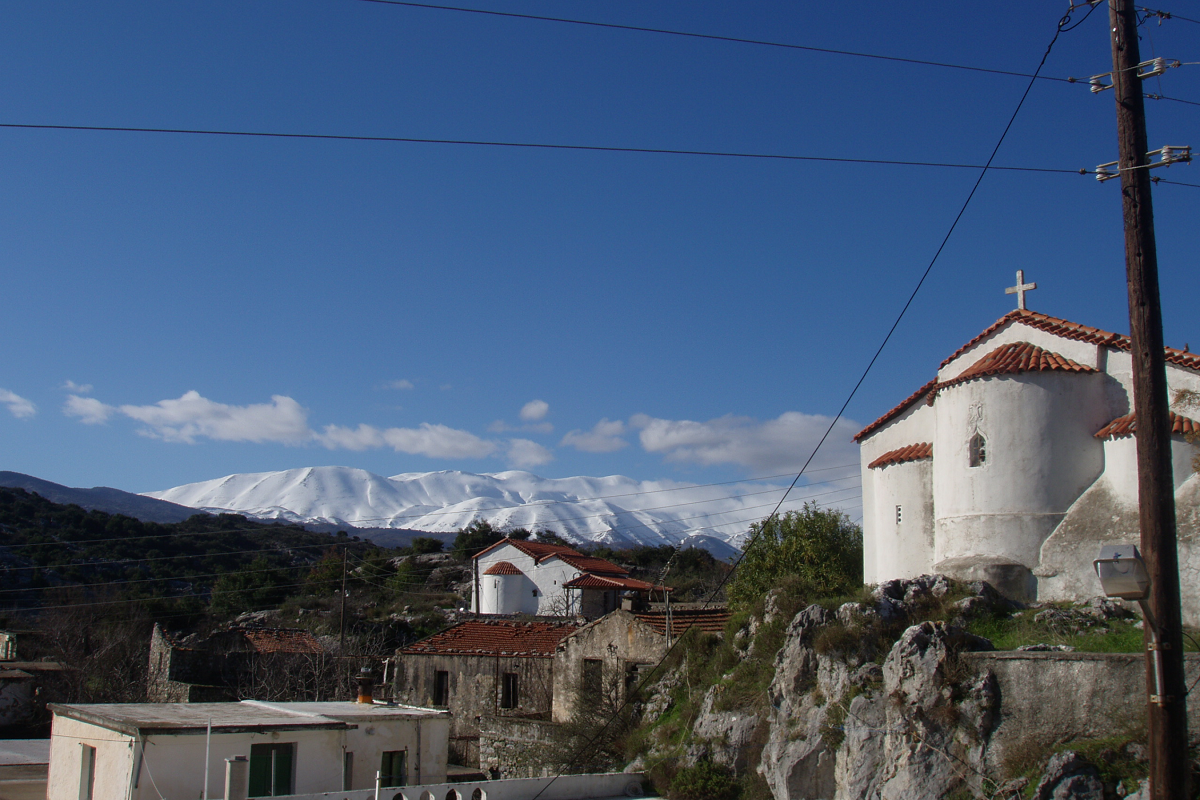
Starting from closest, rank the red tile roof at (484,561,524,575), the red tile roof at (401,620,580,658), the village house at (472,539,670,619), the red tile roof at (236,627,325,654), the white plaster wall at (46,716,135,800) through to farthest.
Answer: the white plaster wall at (46,716,135,800) < the red tile roof at (401,620,580,658) < the red tile roof at (236,627,325,654) < the village house at (472,539,670,619) < the red tile roof at (484,561,524,575)

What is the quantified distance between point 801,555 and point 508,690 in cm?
1407

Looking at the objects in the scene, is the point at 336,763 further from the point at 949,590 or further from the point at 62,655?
the point at 62,655

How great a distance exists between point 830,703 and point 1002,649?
3.42m

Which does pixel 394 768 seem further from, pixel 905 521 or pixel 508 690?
pixel 905 521

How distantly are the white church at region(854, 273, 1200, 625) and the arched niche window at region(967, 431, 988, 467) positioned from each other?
2cm

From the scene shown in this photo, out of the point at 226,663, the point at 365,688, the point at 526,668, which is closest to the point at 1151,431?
the point at 365,688

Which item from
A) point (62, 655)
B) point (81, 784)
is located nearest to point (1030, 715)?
point (81, 784)

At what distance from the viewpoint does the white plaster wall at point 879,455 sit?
24.3m

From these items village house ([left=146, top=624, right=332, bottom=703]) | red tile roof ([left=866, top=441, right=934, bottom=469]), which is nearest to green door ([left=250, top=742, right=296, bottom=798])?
red tile roof ([left=866, top=441, right=934, bottom=469])

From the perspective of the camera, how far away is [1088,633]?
1703cm

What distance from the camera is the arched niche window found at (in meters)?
21.0

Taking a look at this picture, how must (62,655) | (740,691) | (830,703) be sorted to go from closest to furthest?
(830,703), (740,691), (62,655)

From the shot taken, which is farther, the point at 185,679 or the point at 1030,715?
the point at 185,679

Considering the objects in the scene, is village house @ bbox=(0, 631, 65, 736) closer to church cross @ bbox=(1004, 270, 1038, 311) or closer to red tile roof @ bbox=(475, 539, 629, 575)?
red tile roof @ bbox=(475, 539, 629, 575)
